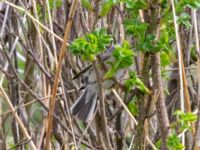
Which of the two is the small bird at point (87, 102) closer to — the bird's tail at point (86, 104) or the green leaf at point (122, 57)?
the bird's tail at point (86, 104)

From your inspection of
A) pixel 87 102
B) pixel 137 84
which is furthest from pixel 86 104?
pixel 137 84

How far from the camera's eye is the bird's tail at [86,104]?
1795 millimetres

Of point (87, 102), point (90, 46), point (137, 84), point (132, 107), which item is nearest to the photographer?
point (90, 46)

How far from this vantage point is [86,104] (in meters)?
1.81

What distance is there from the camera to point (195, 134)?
142 centimetres

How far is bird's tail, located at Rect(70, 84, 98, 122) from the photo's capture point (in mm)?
1795

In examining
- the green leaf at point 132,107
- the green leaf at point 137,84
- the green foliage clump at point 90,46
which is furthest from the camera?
the green leaf at point 132,107

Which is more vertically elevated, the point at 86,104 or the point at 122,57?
the point at 122,57

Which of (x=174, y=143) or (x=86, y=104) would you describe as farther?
(x=86, y=104)

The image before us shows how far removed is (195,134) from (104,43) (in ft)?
1.19

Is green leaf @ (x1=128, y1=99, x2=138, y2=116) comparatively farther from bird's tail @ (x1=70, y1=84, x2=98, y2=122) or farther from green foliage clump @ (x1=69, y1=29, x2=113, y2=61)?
green foliage clump @ (x1=69, y1=29, x2=113, y2=61)

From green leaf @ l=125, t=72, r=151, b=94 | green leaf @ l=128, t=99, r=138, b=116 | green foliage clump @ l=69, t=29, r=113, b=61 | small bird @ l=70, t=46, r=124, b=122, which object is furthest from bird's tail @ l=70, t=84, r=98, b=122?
green foliage clump @ l=69, t=29, r=113, b=61

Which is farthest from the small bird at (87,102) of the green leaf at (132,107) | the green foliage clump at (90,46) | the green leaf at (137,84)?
the green foliage clump at (90,46)

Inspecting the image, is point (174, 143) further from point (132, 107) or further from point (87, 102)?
point (87, 102)
